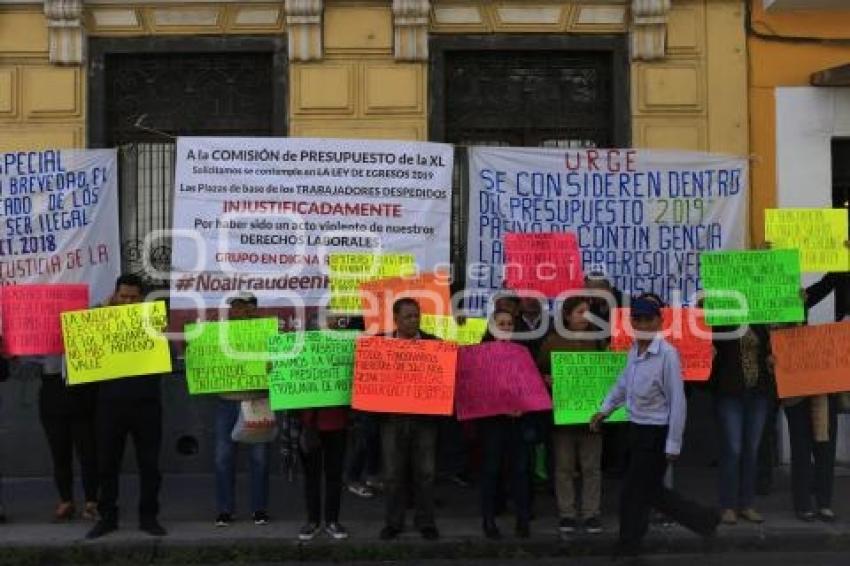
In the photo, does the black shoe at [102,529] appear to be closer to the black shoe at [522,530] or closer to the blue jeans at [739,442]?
the black shoe at [522,530]

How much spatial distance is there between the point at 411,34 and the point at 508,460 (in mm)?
4712

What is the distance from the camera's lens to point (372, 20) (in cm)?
1029

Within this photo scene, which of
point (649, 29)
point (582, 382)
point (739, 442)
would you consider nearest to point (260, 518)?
point (582, 382)

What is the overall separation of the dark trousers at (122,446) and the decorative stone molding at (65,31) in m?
4.33

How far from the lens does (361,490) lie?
9031mm

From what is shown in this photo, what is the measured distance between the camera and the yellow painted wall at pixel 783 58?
33.7 feet

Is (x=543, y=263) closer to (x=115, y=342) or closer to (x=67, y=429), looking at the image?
(x=115, y=342)

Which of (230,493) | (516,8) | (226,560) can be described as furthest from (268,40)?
(226,560)

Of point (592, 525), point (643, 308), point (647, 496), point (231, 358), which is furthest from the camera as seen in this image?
point (231, 358)

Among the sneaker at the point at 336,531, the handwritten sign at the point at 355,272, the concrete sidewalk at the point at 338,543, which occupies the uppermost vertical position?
the handwritten sign at the point at 355,272

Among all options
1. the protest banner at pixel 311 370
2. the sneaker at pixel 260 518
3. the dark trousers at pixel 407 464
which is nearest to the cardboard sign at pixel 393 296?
the protest banner at pixel 311 370

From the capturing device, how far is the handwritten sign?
8.63 m

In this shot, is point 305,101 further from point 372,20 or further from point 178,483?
point 178,483

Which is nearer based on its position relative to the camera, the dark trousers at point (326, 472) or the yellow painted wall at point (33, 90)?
the dark trousers at point (326, 472)
